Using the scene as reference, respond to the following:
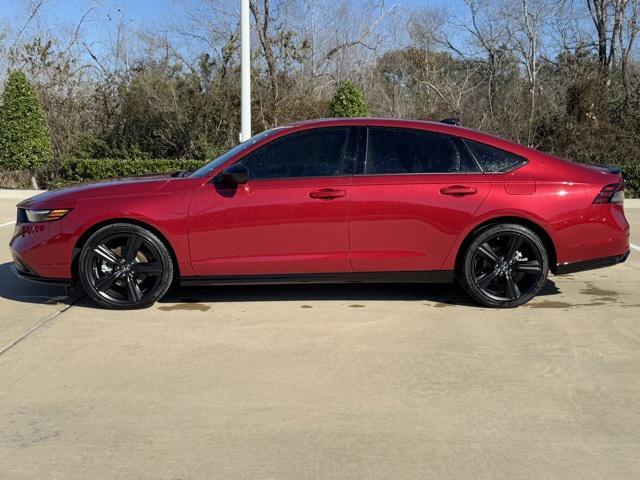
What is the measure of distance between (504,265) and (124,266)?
324 cm

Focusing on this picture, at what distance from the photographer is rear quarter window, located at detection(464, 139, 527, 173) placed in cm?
573

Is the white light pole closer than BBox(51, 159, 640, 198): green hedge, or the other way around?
the white light pole

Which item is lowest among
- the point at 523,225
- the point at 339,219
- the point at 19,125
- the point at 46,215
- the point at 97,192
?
the point at 523,225

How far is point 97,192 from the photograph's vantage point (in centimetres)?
562

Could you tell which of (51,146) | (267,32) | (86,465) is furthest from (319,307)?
(267,32)

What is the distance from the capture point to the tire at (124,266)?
556cm

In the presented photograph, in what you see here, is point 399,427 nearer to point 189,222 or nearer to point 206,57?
point 189,222

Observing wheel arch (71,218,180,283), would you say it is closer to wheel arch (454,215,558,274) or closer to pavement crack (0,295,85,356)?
pavement crack (0,295,85,356)

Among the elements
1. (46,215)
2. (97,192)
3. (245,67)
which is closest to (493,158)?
(97,192)

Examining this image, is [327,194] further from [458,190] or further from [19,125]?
[19,125]

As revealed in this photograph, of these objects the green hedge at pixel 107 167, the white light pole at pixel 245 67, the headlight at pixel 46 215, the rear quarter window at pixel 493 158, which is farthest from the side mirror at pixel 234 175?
the green hedge at pixel 107 167

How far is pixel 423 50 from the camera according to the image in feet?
89.3

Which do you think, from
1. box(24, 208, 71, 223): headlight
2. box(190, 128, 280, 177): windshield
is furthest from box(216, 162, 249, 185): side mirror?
box(24, 208, 71, 223): headlight

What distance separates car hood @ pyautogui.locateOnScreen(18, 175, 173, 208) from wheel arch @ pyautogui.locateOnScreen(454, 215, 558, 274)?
8.50ft
